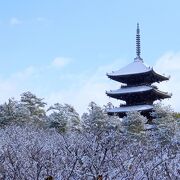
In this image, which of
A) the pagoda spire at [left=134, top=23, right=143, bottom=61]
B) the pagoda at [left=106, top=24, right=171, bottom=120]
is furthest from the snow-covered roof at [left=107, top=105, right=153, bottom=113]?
the pagoda spire at [left=134, top=23, right=143, bottom=61]

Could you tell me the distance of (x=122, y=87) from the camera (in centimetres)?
3531

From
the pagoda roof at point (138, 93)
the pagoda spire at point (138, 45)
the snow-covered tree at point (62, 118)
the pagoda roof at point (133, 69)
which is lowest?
the snow-covered tree at point (62, 118)

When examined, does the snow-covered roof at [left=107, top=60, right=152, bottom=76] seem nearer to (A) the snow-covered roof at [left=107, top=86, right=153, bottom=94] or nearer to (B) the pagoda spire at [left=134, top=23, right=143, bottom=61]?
(A) the snow-covered roof at [left=107, top=86, right=153, bottom=94]

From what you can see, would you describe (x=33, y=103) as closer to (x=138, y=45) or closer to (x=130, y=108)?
(x=130, y=108)

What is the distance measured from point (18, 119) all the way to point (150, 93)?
9886mm

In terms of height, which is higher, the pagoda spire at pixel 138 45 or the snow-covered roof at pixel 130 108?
the pagoda spire at pixel 138 45

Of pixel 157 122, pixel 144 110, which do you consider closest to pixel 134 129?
pixel 157 122

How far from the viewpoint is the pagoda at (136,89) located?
3322cm

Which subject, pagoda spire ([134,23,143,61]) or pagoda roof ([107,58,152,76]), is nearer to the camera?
pagoda roof ([107,58,152,76])

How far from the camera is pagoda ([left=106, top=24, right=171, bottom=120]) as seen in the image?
3322cm

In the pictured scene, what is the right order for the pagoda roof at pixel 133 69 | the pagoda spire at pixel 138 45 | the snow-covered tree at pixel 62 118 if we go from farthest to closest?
the pagoda spire at pixel 138 45
the pagoda roof at pixel 133 69
the snow-covered tree at pixel 62 118

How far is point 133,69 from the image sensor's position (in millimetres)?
34938

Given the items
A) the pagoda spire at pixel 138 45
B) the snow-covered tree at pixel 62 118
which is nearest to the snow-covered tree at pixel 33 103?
the snow-covered tree at pixel 62 118

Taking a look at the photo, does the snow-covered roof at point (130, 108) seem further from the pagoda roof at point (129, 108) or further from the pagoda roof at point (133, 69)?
the pagoda roof at point (133, 69)
